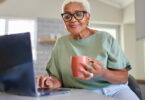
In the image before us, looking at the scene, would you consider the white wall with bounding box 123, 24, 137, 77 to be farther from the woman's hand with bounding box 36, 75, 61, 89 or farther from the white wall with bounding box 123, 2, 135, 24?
the woman's hand with bounding box 36, 75, 61, 89

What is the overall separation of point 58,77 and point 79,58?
0.46 metres

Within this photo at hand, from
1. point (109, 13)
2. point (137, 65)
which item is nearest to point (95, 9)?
point (109, 13)

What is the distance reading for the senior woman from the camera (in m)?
1.05

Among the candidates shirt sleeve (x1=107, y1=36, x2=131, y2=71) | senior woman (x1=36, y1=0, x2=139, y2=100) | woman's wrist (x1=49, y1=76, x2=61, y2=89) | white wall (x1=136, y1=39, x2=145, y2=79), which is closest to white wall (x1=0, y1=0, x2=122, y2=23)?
white wall (x1=136, y1=39, x2=145, y2=79)

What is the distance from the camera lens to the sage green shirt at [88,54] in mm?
1066

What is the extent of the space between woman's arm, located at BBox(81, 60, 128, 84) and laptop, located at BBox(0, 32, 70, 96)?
167 mm

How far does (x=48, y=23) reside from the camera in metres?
3.95

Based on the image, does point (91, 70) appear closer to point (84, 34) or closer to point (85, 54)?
point (85, 54)

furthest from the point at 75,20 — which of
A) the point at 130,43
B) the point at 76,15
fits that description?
the point at 130,43

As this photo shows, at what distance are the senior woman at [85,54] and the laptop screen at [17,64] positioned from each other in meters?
0.25

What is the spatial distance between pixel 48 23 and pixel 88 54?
294 centimetres

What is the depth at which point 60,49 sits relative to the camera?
1243 mm

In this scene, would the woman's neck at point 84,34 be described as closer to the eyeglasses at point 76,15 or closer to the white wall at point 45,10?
the eyeglasses at point 76,15

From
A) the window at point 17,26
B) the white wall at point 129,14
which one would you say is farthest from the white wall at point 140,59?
the window at point 17,26
